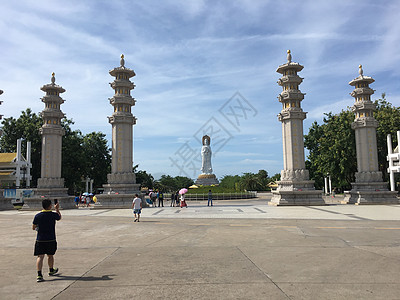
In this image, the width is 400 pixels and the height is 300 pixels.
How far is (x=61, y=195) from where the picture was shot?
28.1 m

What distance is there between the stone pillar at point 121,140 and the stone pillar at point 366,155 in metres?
20.1

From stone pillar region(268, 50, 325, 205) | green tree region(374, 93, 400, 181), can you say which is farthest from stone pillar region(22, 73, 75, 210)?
green tree region(374, 93, 400, 181)

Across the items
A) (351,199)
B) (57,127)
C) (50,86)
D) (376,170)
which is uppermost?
(50,86)

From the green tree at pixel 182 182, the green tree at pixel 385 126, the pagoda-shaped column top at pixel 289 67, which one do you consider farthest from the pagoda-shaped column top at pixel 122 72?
the green tree at pixel 182 182

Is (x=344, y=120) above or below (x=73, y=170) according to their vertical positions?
above

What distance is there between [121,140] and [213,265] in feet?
75.5

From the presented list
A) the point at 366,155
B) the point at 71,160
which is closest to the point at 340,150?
the point at 366,155

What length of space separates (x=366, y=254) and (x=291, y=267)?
2503 millimetres

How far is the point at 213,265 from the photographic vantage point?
23.0 ft

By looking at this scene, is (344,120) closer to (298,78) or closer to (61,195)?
(298,78)

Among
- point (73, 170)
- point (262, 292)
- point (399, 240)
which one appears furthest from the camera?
point (73, 170)

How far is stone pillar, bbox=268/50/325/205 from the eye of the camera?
26516mm

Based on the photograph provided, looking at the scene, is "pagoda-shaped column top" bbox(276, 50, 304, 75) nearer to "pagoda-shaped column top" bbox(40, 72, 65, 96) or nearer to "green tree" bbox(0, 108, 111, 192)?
"pagoda-shaped column top" bbox(40, 72, 65, 96)

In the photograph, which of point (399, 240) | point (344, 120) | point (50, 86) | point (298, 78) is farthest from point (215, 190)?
point (399, 240)
